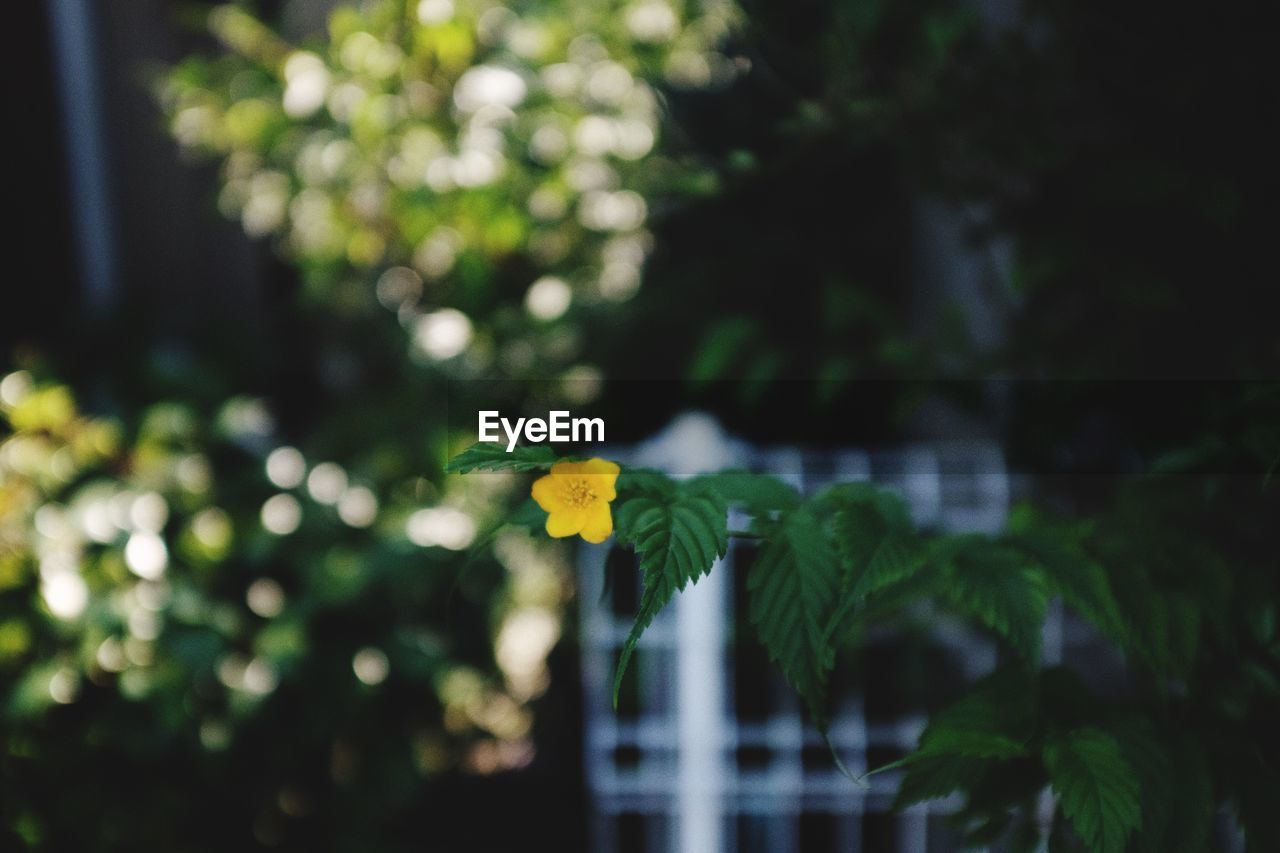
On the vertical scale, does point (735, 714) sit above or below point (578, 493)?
below

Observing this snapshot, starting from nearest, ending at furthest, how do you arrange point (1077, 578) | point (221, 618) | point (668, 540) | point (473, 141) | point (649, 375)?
point (668, 540)
point (1077, 578)
point (221, 618)
point (473, 141)
point (649, 375)

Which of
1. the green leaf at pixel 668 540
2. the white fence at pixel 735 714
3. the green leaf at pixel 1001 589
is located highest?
the green leaf at pixel 668 540

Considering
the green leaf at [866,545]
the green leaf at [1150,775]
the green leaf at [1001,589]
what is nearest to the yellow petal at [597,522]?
the green leaf at [866,545]

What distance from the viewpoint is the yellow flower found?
552 mm

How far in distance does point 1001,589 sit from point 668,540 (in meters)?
0.26

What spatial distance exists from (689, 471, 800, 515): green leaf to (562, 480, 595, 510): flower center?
8 cm

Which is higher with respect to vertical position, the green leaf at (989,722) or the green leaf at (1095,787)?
the green leaf at (989,722)

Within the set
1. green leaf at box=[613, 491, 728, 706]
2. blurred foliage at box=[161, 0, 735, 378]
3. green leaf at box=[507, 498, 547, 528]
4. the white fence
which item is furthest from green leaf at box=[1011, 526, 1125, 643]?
blurred foliage at box=[161, 0, 735, 378]

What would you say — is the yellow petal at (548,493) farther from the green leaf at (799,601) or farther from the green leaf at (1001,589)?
the green leaf at (1001,589)

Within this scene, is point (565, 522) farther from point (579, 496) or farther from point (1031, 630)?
point (1031, 630)

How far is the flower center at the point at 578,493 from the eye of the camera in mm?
559

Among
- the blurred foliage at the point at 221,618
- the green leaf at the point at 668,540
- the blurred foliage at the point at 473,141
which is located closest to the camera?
the green leaf at the point at 668,540

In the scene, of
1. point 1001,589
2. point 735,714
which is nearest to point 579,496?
point 1001,589

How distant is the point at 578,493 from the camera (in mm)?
563
